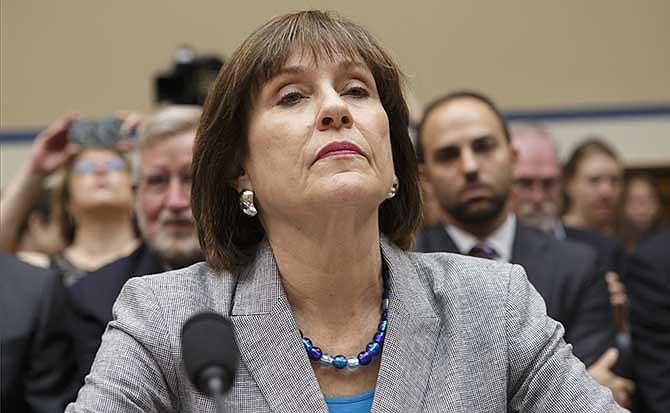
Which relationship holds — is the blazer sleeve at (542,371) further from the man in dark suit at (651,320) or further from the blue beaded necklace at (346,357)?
the man in dark suit at (651,320)

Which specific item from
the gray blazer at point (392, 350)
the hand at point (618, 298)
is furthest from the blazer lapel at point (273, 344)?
the hand at point (618, 298)

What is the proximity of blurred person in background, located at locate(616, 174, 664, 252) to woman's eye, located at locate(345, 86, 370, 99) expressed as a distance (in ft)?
14.9

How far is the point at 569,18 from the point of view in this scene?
24.4 ft

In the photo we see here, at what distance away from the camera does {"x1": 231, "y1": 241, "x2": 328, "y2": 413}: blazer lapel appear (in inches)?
72.3

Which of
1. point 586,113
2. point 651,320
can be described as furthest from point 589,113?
point 651,320

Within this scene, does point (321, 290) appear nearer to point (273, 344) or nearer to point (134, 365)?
point (273, 344)

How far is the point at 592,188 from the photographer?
5.38 m

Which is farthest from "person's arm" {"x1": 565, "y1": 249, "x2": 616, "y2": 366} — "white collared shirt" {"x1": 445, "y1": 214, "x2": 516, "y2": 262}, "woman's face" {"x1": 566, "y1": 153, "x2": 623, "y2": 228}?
"woman's face" {"x1": 566, "y1": 153, "x2": 623, "y2": 228}

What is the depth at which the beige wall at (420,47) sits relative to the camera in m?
7.35

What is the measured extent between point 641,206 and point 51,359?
4.72 metres

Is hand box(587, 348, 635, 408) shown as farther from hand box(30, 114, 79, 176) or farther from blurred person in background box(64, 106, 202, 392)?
hand box(30, 114, 79, 176)

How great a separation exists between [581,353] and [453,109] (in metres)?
0.95

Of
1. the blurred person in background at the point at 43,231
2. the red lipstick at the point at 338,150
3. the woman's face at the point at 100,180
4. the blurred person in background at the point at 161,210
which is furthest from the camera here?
the blurred person in background at the point at 43,231

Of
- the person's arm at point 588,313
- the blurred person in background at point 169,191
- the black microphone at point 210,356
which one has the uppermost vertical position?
the black microphone at point 210,356
